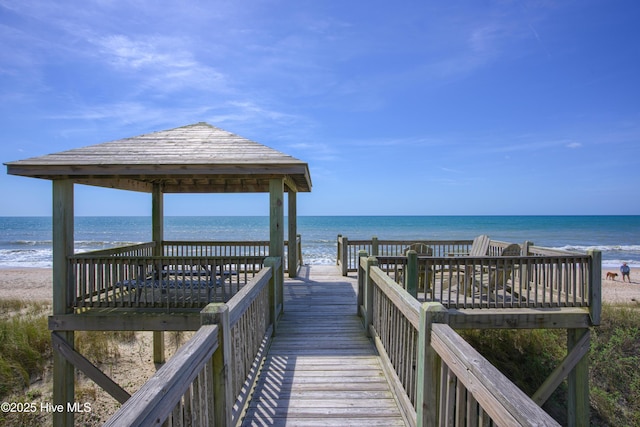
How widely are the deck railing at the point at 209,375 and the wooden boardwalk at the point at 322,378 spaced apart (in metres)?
0.27

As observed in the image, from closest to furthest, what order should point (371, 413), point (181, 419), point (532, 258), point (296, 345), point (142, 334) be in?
point (181, 419)
point (371, 413)
point (296, 345)
point (532, 258)
point (142, 334)

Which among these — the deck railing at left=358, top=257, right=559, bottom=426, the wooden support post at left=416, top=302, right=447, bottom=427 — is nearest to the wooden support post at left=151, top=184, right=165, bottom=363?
the deck railing at left=358, top=257, right=559, bottom=426

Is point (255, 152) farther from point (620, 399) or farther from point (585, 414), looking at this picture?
point (620, 399)

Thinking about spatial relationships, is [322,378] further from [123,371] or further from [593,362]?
[593,362]

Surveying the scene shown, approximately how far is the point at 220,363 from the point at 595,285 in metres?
6.43

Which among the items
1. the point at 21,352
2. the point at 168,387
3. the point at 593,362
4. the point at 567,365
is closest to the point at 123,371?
the point at 21,352

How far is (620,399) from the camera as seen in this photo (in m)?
8.34

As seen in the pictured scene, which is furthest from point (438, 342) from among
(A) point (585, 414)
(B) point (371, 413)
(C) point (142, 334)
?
(C) point (142, 334)

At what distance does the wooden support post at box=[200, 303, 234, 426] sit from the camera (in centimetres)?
252

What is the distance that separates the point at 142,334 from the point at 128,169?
6.96m

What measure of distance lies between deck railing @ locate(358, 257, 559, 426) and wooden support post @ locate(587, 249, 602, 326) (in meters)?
4.10

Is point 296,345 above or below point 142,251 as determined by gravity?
below

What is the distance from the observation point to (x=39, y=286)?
19.4 meters

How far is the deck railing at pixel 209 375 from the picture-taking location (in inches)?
61.1
